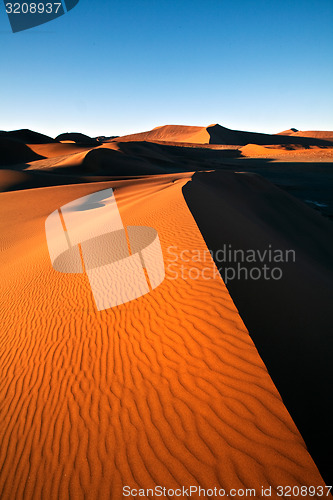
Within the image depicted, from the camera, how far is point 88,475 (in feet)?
8.14

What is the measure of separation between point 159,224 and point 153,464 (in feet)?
19.2

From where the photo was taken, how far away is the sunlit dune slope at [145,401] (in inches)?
87.9

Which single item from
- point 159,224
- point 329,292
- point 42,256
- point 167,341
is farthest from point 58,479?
point 42,256

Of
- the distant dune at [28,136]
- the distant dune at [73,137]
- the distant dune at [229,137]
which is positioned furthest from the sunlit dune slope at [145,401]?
the distant dune at [73,137]

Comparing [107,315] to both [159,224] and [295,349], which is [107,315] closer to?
[295,349]

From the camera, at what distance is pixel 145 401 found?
2.90 m

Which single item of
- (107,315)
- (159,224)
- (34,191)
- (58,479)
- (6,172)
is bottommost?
(58,479)
